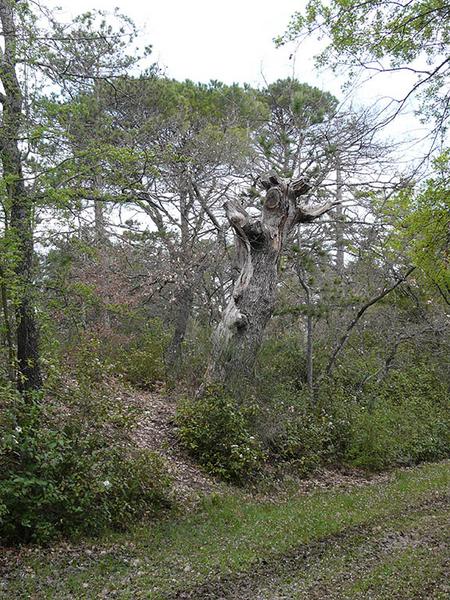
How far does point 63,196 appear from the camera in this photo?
7715 mm

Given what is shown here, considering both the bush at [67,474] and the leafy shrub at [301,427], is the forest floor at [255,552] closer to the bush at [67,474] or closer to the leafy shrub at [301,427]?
the bush at [67,474]

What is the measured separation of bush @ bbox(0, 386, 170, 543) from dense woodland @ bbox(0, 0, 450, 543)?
0.09ft

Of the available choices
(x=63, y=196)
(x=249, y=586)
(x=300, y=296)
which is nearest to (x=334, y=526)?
(x=249, y=586)

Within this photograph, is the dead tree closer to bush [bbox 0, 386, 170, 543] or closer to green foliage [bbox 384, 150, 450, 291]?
green foliage [bbox 384, 150, 450, 291]

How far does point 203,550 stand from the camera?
6.77m

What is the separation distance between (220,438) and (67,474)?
3.72 metres

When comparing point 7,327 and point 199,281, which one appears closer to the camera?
point 7,327

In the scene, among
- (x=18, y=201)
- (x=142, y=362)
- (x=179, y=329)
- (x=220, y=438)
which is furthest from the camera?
(x=179, y=329)

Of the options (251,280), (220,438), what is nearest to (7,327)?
(220,438)

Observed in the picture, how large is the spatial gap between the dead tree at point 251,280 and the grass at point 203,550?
327cm

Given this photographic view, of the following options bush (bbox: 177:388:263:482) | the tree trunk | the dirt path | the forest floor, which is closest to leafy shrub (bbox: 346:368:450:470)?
the forest floor

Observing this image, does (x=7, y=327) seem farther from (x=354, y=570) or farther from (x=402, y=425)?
(x=402, y=425)

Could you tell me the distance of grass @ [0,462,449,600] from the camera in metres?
5.68

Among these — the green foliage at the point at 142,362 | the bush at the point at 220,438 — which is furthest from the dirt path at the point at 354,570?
the green foliage at the point at 142,362
